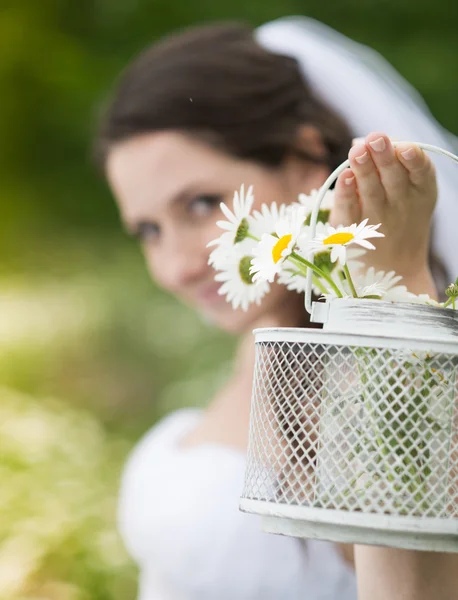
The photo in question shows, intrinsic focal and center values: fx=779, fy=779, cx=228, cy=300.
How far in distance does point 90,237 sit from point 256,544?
7.63 ft

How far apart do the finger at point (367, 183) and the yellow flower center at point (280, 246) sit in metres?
0.08

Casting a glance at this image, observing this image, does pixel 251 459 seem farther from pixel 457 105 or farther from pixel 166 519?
pixel 457 105

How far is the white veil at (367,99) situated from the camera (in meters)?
1.05

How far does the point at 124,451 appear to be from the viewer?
281cm

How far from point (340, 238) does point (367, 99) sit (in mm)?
760

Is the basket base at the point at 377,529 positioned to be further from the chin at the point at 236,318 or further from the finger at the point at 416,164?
the chin at the point at 236,318

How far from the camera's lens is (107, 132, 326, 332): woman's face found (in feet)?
4.08

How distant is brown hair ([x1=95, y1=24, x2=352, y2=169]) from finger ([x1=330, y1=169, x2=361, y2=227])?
68 centimetres

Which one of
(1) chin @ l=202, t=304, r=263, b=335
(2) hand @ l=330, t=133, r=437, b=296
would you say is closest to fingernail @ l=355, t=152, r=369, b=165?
(2) hand @ l=330, t=133, r=437, b=296

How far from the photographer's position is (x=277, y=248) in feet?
1.68

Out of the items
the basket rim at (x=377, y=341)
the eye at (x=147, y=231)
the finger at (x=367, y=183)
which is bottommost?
the basket rim at (x=377, y=341)

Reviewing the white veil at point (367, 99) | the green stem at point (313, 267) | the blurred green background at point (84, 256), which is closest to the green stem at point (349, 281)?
the green stem at point (313, 267)

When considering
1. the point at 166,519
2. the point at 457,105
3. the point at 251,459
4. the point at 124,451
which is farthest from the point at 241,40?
the point at 124,451

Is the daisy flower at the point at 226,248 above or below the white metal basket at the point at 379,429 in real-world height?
above
